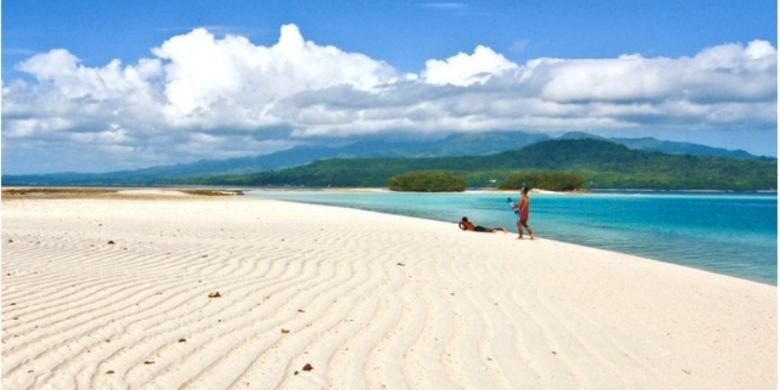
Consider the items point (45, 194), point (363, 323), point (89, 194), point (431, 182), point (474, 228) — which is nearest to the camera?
point (363, 323)

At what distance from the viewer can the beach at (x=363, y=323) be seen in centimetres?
638

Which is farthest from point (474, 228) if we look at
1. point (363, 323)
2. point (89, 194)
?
point (89, 194)

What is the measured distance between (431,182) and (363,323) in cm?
13870

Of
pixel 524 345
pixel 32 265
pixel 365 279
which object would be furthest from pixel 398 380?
pixel 32 265

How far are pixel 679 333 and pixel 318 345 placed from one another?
4.73 m

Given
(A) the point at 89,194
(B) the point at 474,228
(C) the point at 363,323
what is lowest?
(B) the point at 474,228

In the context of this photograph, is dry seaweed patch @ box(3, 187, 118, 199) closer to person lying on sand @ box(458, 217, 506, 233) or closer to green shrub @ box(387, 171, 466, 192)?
person lying on sand @ box(458, 217, 506, 233)

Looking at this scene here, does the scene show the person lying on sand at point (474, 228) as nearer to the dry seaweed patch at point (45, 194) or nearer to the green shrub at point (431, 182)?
the dry seaweed patch at point (45, 194)

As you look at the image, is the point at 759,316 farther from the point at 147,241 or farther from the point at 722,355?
the point at 147,241

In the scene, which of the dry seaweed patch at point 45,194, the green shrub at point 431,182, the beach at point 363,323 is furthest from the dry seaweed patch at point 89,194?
the green shrub at point 431,182

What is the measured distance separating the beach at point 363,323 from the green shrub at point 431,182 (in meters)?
129

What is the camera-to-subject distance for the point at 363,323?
8.39 metres

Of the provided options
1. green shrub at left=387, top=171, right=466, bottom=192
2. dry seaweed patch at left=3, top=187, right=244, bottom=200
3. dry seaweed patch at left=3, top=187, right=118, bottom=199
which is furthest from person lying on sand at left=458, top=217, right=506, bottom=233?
green shrub at left=387, top=171, right=466, bottom=192

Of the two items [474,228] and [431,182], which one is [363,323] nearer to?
[474,228]
